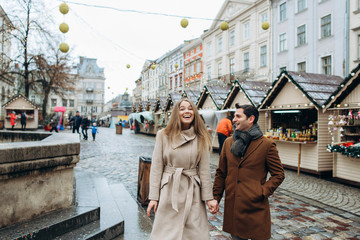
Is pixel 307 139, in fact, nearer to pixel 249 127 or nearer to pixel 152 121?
pixel 249 127

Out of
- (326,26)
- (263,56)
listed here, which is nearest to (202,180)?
(326,26)

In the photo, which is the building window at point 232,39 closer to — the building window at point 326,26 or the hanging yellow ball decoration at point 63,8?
the building window at point 326,26

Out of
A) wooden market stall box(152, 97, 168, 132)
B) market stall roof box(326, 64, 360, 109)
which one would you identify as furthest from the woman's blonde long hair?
wooden market stall box(152, 97, 168, 132)

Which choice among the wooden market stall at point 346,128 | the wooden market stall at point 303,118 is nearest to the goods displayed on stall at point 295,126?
the wooden market stall at point 303,118

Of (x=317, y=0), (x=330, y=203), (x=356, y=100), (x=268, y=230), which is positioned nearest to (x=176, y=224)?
(x=268, y=230)

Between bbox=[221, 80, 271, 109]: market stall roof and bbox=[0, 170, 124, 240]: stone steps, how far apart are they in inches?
352

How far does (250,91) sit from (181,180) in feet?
35.0

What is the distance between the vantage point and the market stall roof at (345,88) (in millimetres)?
7908

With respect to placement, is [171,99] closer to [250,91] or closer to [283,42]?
[250,91]

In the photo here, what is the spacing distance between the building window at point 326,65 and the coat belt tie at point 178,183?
2097cm

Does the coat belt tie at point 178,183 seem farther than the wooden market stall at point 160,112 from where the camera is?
No

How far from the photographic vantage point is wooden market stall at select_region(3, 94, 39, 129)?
2813 centimetres

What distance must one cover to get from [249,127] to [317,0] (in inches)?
889

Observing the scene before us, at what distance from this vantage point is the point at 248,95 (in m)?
12.6
